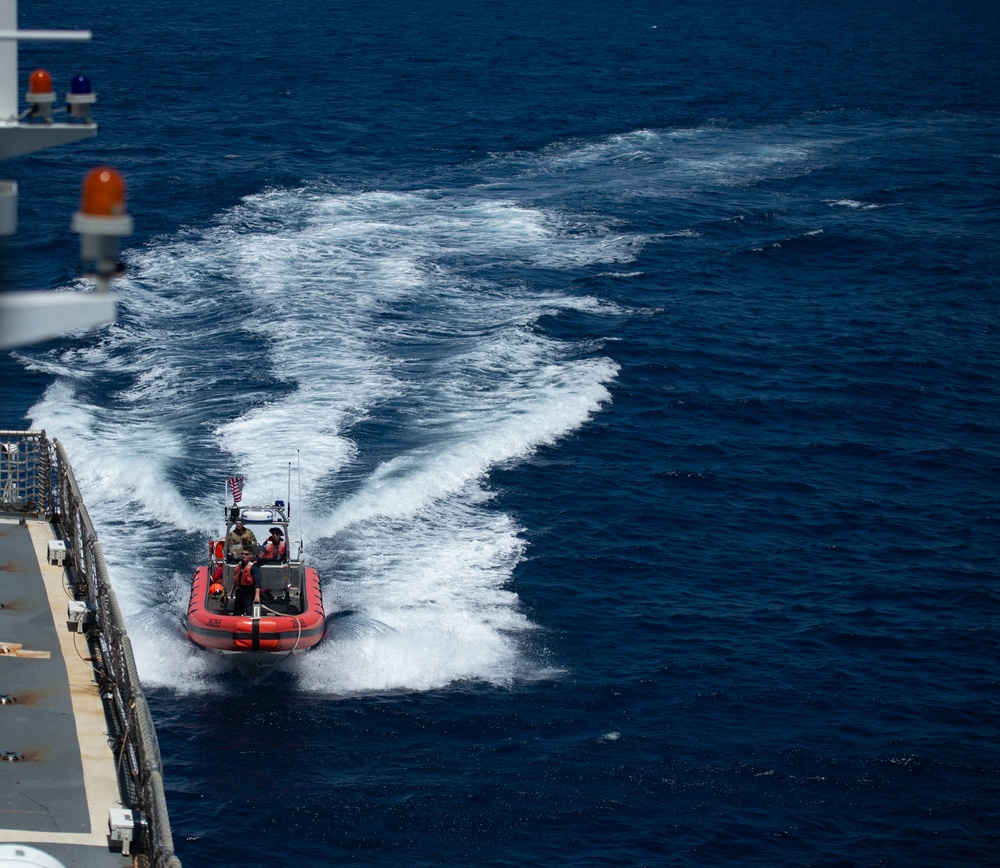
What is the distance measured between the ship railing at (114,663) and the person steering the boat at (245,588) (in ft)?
20.6

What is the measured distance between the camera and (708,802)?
77.6ft

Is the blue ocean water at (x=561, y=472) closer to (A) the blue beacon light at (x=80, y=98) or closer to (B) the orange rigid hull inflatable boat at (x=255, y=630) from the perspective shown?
(B) the orange rigid hull inflatable boat at (x=255, y=630)

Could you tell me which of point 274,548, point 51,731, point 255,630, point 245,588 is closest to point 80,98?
point 51,731

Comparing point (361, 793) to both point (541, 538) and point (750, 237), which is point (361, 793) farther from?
point (750, 237)

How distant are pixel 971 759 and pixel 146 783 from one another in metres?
17.5

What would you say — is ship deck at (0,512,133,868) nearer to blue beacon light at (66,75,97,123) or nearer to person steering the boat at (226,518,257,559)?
blue beacon light at (66,75,97,123)

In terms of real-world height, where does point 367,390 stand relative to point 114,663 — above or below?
below

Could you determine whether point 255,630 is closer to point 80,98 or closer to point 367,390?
point 367,390

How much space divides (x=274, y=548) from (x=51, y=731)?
12992mm

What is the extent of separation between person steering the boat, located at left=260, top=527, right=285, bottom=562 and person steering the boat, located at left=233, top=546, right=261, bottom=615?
0.51m

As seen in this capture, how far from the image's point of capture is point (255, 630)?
2620 centimetres

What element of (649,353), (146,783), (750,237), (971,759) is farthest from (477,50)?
(146,783)

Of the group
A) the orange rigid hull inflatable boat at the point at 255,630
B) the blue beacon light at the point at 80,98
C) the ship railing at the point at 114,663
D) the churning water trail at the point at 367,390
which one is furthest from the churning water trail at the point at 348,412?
the blue beacon light at the point at 80,98

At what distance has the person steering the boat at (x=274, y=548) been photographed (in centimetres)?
2784
